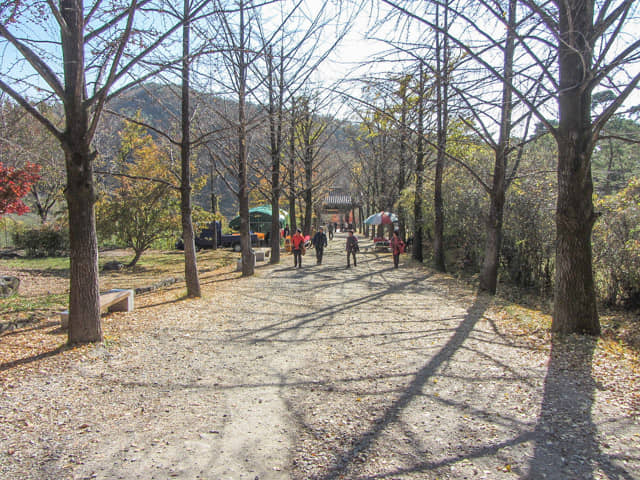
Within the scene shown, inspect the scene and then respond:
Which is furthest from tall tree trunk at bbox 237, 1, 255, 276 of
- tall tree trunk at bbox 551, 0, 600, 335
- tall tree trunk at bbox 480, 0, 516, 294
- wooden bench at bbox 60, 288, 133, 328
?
tall tree trunk at bbox 551, 0, 600, 335

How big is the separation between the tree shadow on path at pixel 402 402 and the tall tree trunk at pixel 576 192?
1.50m

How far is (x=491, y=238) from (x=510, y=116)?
3081 mm

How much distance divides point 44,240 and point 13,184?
9497 millimetres

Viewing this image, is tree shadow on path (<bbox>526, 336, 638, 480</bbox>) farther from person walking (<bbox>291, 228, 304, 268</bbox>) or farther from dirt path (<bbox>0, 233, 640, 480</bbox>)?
person walking (<bbox>291, 228, 304, 268</bbox>)

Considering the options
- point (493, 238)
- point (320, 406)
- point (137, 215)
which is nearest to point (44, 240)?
point (137, 215)

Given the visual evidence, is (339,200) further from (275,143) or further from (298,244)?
(298,244)

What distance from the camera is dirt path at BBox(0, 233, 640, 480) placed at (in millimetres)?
2920

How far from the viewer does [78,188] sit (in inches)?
214

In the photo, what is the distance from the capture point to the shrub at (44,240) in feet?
64.5

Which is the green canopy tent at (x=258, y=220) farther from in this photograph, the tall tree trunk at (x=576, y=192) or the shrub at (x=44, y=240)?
the tall tree trunk at (x=576, y=192)

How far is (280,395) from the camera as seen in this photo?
4121mm

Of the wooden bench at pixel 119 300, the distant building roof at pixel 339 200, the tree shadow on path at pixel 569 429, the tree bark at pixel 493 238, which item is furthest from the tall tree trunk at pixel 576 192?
the distant building roof at pixel 339 200

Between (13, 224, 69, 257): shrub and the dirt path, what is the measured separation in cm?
1613

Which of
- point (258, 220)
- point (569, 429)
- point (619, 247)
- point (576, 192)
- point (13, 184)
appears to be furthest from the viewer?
point (258, 220)
